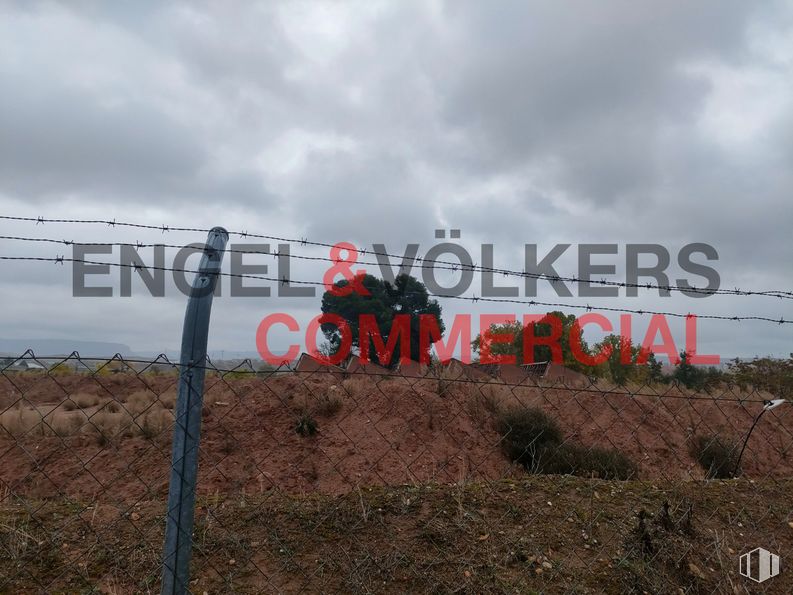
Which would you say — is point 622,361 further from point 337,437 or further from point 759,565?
point 759,565

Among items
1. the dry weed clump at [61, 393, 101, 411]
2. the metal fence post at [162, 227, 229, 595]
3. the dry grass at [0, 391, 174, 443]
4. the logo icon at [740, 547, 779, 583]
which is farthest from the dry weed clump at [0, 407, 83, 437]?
the logo icon at [740, 547, 779, 583]

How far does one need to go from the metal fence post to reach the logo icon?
313 cm

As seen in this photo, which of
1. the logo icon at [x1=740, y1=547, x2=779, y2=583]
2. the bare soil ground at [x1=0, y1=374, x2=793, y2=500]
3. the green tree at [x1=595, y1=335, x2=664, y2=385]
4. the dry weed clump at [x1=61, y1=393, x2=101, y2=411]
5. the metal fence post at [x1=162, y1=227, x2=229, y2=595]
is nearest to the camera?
the metal fence post at [x1=162, y1=227, x2=229, y2=595]

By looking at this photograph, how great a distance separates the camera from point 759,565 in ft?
11.8

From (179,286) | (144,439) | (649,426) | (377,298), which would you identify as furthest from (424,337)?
(179,286)

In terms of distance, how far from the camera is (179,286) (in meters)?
2.97


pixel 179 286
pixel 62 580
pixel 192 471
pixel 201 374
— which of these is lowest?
pixel 62 580

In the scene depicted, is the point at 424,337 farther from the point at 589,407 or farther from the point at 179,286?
the point at 179,286

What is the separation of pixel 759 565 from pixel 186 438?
3.38m

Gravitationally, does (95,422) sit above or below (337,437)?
above

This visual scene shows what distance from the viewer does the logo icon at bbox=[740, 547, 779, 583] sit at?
138 inches

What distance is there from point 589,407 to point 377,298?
50.1ft

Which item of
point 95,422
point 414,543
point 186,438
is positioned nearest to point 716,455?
point 414,543

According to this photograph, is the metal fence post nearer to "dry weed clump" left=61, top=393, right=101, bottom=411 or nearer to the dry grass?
the dry grass
